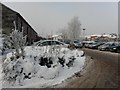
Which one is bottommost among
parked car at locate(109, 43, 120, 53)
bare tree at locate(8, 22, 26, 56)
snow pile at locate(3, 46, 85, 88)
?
parked car at locate(109, 43, 120, 53)

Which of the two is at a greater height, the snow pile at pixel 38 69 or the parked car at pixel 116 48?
the snow pile at pixel 38 69

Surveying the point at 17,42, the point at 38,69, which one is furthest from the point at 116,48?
the point at 38,69

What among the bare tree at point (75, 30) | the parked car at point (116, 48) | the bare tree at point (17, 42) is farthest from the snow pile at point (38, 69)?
the bare tree at point (75, 30)

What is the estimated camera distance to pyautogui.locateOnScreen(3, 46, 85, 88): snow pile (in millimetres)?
8727

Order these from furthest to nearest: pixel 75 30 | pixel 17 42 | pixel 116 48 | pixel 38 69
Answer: pixel 75 30 → pixel 116 48 → pixel 17 42 → pixel 38 69

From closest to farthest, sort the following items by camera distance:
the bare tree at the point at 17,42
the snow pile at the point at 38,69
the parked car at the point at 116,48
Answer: the snow pile at the point at 38,69, the bare tree at the point at 17,42, the parked car at the point at 116,48

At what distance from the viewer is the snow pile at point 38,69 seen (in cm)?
873

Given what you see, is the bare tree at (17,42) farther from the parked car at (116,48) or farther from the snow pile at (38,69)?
the parked car at (116,48)

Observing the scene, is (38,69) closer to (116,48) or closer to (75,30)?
(116,48)

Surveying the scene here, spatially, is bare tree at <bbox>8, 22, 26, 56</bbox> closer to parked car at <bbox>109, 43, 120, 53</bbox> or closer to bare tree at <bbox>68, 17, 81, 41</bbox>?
parked car at <bbox>109, 43, 120, 53</bbox>

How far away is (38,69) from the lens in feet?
32.0

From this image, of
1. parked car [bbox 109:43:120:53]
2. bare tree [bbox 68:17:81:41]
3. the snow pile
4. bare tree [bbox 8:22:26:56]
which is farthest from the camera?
bare tree [bbox 68:17:81:41]

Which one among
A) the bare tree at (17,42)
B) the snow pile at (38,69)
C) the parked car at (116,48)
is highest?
the bare tree at (17,42)

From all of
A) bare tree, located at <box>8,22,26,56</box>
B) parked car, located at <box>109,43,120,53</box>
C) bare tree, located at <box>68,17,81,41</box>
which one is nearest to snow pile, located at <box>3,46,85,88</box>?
bare tree, located at <box>8,22,26,56</box>
